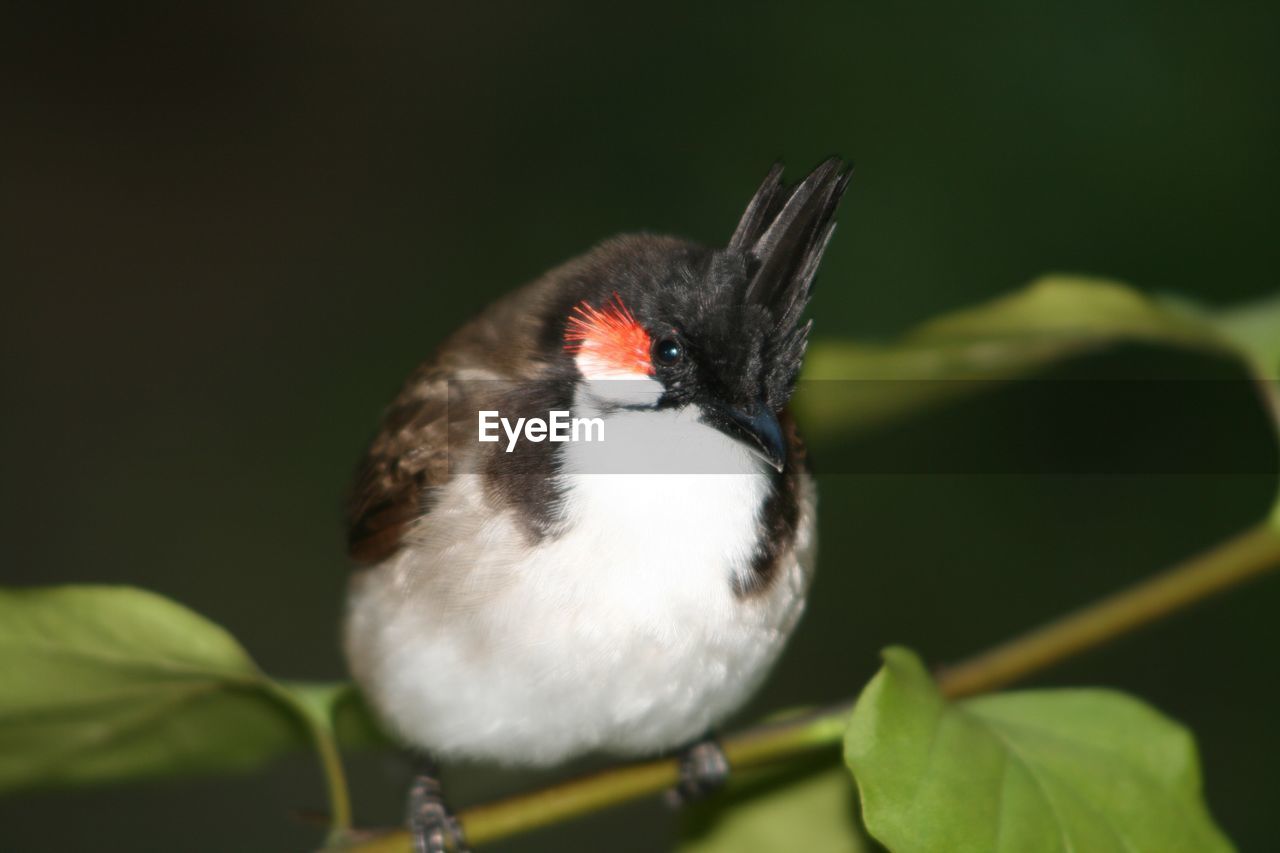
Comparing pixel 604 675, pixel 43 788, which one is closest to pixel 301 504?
pixel 43 788

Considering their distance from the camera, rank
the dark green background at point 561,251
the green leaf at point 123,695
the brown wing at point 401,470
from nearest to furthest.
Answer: the green leaf at point 123,695 → the brown wing at point 401,470 → the dark green background at point 561,251

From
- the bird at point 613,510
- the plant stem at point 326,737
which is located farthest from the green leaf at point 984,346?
the plant stem at point 326,737

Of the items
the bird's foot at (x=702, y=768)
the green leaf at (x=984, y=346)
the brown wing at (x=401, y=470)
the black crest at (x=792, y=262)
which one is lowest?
the bird's foot at (x=702, y=768)

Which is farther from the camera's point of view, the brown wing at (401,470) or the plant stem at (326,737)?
the brown wing at (401,470)

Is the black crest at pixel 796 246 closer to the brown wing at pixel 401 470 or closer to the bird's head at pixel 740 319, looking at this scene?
the bird's head at pixel 740 319

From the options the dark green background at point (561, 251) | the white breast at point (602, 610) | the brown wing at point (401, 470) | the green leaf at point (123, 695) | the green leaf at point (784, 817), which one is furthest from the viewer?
the dark green background at point (561, 251)

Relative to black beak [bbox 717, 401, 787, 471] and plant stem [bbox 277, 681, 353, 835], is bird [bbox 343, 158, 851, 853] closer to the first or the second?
black beak [bbox 717, 401, 787, 471]

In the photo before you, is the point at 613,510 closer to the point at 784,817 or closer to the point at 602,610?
the point at 602,610
